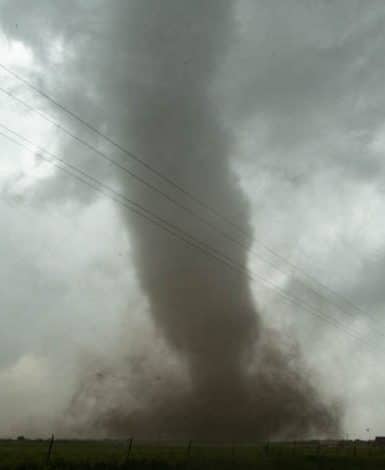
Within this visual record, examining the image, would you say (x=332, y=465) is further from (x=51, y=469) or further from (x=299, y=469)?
(x=51, y=469)

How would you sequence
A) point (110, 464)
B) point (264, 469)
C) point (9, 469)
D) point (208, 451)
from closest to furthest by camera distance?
point (9, 469) < point (110, 464) < point (264, 469) < point (208, 451)

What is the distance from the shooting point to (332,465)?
41.5m

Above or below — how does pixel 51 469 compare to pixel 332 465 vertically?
below

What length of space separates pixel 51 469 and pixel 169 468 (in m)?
8.08

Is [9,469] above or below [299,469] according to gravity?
below

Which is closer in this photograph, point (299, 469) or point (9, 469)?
point (9, 469)

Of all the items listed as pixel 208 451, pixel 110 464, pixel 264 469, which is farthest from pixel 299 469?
pixel 110 464

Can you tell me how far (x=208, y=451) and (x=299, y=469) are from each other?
764 cm

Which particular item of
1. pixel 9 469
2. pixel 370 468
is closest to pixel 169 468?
pixel 9 469

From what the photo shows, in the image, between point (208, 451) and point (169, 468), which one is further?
point (208, 451)

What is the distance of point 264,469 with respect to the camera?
36000 mm

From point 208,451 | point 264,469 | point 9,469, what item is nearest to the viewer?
point 9,469

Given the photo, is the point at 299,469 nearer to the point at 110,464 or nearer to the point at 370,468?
the point at 370,468

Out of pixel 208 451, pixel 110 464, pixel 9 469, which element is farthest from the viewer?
pixel 208 451
